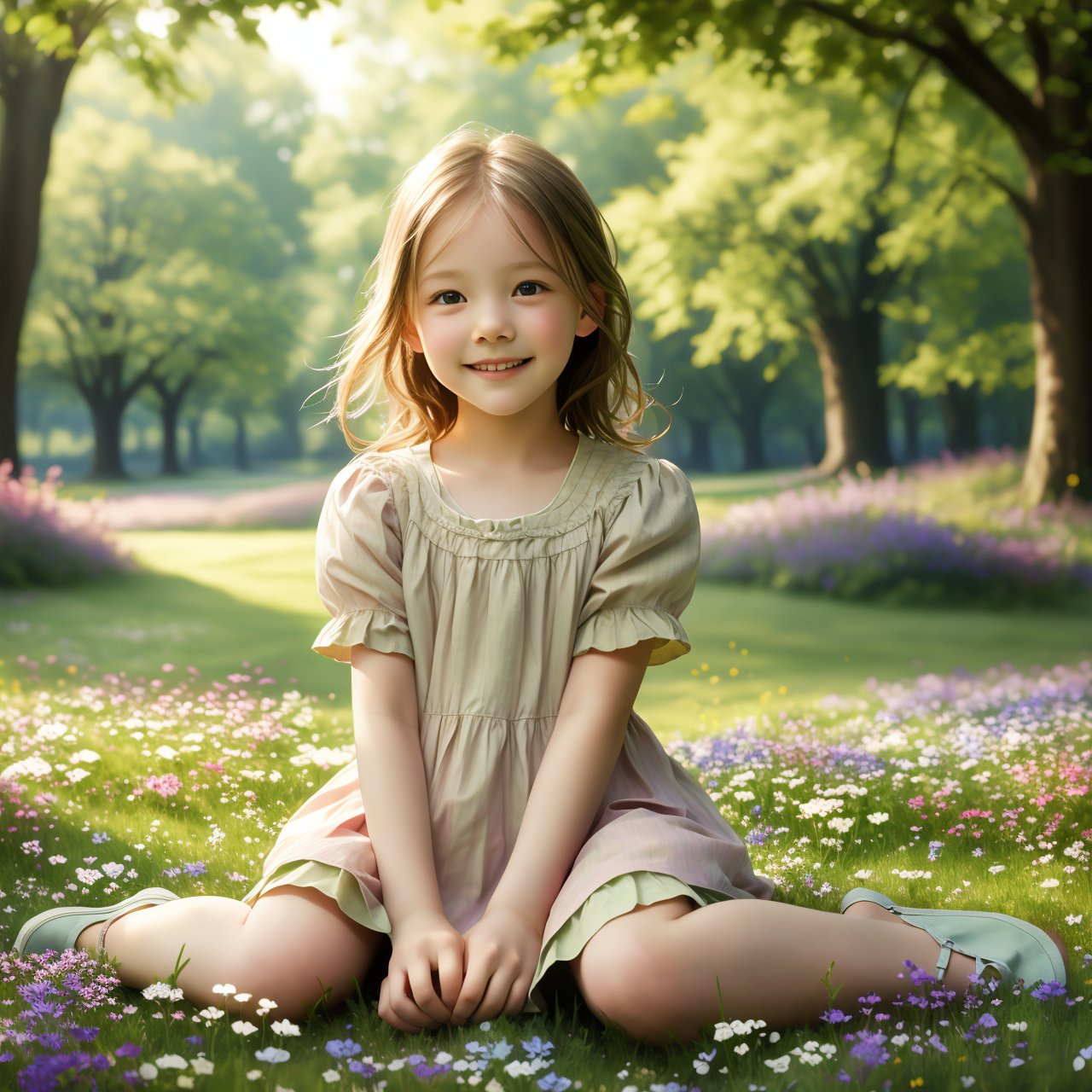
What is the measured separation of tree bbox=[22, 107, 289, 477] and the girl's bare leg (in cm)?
1729

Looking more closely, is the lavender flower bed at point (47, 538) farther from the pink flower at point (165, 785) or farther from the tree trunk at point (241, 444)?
the tree trunk at point (241, 444)

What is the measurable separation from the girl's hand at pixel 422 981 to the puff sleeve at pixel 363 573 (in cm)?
66

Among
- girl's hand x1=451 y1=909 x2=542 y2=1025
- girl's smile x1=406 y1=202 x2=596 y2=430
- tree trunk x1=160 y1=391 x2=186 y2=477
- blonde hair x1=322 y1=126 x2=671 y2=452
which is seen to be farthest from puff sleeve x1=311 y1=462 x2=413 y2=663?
tree trunk x1=160 y1=391 x2=186 y2=477

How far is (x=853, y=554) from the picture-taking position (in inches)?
393

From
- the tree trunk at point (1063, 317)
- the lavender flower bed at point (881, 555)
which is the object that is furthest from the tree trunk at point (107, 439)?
the tree trunk at point (1063, 317)

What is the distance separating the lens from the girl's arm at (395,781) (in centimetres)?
249

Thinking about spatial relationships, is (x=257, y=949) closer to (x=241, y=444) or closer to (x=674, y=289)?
(x=674, y=289)

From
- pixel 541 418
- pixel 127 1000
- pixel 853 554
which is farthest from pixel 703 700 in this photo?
pixel 127 1000

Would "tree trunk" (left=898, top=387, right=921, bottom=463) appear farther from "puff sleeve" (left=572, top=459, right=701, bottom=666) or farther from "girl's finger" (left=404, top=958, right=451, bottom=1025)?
"girl's finger" (left=404, top=958, right=451, bottom=1025)

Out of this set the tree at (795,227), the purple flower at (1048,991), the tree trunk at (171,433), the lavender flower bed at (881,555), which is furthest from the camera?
the tree trunk at (171,433)

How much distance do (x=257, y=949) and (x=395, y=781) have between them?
1.42ft

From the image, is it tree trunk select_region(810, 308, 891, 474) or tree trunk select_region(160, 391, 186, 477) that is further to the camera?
tree trunk select_region(160, 391, 186, 477)

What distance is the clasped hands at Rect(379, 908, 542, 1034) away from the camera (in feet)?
7.56

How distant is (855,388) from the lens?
16.0m
